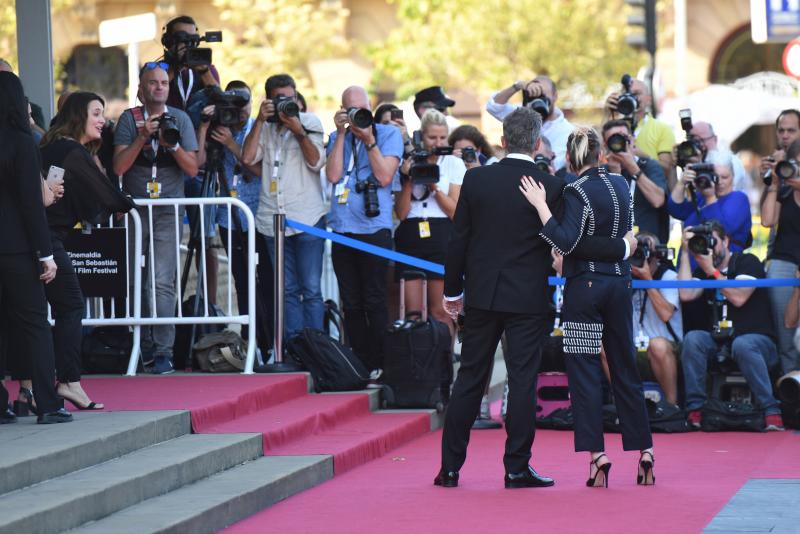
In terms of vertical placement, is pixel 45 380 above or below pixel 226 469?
above

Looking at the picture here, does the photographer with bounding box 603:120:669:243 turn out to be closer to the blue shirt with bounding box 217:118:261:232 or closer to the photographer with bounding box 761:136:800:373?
the photographer with bounding box 761:136:800:373

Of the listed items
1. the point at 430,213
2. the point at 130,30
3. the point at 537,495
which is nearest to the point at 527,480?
the point at 537,495

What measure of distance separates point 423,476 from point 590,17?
25309 millimetres

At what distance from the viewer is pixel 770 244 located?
1243 cm

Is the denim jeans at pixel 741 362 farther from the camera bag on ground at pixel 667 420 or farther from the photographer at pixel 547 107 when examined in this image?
the photographer at pixel 547 107

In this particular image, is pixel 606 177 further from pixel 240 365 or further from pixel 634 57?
pixel 634 57

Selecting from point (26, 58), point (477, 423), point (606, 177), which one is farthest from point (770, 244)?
point (26, 58)

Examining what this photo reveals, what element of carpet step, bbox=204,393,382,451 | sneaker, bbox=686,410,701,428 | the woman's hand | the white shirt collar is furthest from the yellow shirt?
the woman's hand

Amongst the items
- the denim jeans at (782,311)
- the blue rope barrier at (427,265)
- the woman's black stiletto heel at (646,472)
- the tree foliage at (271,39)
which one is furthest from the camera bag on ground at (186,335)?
the tree foliage at (271,39)

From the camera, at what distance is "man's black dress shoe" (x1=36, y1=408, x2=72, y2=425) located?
8742 mm

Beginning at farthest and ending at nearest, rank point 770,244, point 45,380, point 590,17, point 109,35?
point 590,17, point 109,35, point 770,244, point 45,380

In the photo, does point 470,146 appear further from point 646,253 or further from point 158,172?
point 158,172

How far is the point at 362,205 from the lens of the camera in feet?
39.0

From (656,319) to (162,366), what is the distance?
147 inches
